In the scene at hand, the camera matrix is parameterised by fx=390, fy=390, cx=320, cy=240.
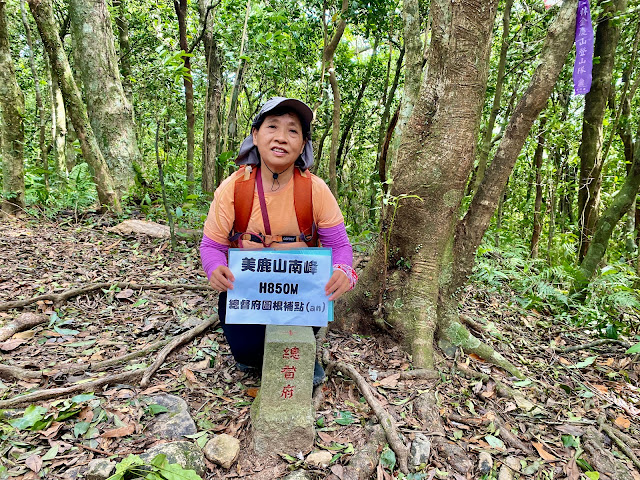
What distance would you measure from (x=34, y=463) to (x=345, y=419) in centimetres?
184

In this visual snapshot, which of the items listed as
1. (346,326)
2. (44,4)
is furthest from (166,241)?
(44,4)

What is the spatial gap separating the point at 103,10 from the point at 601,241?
339 inches

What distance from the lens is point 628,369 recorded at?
3.76 metres

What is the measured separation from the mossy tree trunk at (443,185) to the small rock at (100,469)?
2.37 m

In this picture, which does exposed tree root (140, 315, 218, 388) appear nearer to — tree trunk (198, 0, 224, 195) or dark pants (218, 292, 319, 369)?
dark pants (218, 292, 319, 369)

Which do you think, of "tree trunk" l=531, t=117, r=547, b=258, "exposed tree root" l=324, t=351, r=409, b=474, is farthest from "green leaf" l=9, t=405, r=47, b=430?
"tree trunk" l=531, t=117, r=547, b=258

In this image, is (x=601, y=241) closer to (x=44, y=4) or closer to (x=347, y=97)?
(x=347, y=97)

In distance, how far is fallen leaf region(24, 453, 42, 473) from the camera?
6.77 feet

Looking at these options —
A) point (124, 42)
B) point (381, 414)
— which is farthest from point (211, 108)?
point (381, 414)

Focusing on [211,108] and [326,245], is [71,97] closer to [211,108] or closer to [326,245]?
[211,108]

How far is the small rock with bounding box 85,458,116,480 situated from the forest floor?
0.15 meters

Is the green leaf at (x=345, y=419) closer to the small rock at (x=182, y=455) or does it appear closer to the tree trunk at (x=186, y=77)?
the small rock at (x=182, y=455)

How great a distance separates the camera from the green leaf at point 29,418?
7.61ft

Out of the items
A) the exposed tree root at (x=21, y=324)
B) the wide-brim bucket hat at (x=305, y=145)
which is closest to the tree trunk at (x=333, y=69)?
the wide-brim bucket hat at (x=305, y=145)
